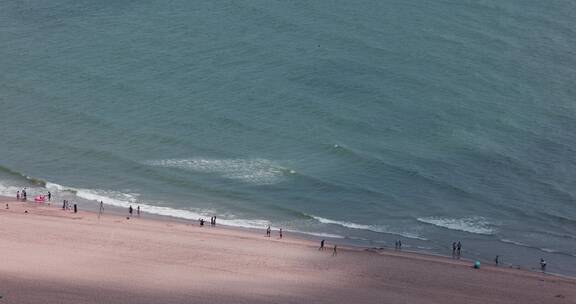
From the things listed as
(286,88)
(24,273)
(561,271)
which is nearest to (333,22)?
(286,88)

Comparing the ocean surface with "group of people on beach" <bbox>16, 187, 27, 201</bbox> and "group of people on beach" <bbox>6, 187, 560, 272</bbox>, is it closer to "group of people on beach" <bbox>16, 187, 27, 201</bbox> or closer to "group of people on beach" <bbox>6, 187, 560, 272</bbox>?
"group of people on beach" <bbox>6, 187, 560, 272</bbox>

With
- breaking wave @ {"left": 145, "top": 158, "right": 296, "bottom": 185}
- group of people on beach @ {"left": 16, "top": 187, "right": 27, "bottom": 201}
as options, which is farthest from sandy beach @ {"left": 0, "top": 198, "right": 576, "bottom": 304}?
breaking wave @ {"left": 145, "top": 158, "right": 296, "bottom": 185}

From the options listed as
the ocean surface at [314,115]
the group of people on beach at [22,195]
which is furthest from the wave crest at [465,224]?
the group of people on beach at [22,195]

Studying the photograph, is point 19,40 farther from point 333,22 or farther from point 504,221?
point 504,221

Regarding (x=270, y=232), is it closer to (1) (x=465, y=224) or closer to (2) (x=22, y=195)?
(1) (x=465, y=224)

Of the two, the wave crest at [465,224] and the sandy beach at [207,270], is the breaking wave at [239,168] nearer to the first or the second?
the sandy beach at [207,270]

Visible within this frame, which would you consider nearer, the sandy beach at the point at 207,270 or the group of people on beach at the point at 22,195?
the sandy beach at the point at 207,270
